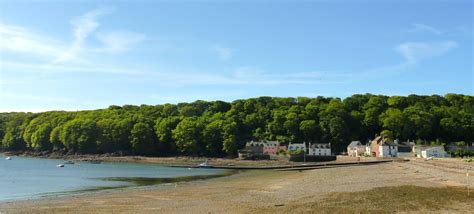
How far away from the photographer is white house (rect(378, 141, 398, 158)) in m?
105

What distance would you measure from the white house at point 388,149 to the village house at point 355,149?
8.81 meters

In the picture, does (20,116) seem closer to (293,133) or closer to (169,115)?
(169,115)

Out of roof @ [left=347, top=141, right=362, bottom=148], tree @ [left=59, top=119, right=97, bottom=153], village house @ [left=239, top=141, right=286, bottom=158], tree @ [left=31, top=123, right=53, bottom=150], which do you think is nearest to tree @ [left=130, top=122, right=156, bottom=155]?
tree @ [left=59, top=119, right=97, bottom=153]

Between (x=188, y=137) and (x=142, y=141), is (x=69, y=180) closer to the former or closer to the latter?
(x=188, y=137)

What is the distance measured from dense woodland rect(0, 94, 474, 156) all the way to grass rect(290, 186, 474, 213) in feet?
317

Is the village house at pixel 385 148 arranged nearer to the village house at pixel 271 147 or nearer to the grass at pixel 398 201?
the village house at pixel 271 147

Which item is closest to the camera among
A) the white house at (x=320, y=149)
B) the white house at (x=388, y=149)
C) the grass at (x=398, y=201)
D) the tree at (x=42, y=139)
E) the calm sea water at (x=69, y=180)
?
the grass at (x=398, y=201)

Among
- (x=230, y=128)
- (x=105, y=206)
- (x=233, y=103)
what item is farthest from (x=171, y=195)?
(x=233, y=103)

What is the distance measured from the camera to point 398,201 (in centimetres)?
2548

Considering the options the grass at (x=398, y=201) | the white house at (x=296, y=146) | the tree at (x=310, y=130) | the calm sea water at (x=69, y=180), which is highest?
the tree at (x=310, y=130)

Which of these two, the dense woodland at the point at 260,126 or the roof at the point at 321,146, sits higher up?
the dense woodland at the point at 260,126

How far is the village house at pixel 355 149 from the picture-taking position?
118000 mm

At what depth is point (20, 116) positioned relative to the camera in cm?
19825

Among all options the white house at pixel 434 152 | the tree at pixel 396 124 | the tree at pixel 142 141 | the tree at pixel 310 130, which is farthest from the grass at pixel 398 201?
the tree at pixel 142 141
